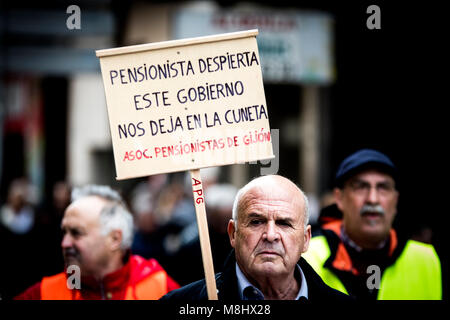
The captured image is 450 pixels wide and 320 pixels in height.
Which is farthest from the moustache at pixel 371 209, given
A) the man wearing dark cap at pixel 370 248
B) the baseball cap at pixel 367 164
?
the baseball cap at pixel 367 164

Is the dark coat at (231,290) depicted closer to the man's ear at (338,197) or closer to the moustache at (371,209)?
the moustache at (371,209)

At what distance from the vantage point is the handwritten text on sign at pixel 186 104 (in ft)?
10.6

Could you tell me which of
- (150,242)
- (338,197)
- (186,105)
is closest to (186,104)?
(186,105)

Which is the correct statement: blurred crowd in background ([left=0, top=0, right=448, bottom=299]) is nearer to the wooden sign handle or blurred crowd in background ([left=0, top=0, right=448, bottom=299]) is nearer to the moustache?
the moustache

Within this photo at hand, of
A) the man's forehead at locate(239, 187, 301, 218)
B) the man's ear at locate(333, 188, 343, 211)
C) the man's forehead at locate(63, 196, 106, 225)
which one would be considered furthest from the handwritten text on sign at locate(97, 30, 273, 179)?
the man's ear at locate(333, 188, 343, 211)

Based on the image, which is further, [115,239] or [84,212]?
[115,239]

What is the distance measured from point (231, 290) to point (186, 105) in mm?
925

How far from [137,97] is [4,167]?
14572mm

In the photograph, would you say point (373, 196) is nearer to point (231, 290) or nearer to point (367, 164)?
point (367, 164)

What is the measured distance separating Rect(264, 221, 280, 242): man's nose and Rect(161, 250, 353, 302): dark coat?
0.25m

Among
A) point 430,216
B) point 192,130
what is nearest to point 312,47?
point 430,216

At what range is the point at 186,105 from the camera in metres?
3.26

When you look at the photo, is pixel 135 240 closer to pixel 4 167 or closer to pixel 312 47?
pixel 312 47
